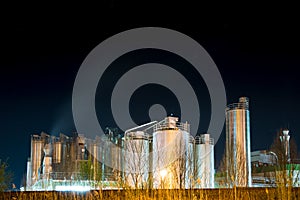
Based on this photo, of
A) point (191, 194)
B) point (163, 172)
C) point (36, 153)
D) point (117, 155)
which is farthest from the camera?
point (36, 153)

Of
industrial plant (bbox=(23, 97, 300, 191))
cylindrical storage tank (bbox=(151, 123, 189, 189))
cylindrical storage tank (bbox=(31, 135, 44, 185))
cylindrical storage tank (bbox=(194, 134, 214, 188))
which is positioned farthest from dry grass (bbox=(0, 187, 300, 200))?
cylindrical storage tank (bbox=(31, 135, 44, 185))

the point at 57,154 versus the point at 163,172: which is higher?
the point at 57,154

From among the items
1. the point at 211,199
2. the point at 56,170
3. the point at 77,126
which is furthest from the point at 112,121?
Result: the point at 211,199

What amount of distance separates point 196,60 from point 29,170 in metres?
13.3

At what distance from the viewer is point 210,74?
75.8ft

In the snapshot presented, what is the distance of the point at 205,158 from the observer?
2156 cm

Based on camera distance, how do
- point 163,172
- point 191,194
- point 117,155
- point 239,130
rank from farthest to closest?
point 117,155 → point 239,130 → point 163,172 → point 191,194

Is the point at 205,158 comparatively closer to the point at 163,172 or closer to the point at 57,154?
the point at 163,172

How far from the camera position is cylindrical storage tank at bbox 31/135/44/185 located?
84.8 ft

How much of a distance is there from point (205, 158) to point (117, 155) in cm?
504

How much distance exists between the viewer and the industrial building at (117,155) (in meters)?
17.9

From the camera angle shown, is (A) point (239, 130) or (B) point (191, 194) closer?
(B) point (191, 194)

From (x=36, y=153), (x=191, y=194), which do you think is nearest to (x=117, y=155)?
(x=36, y=153)

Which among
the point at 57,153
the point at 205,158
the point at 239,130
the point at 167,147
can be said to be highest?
the point at 239,130
